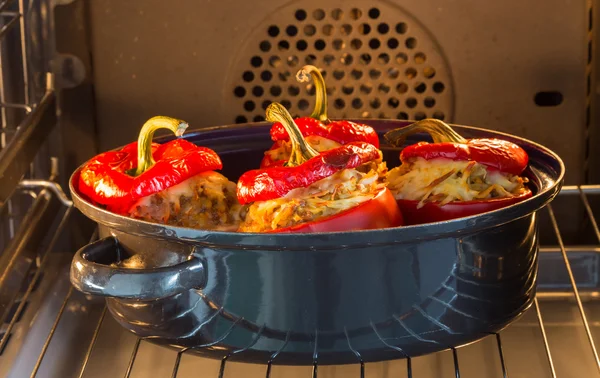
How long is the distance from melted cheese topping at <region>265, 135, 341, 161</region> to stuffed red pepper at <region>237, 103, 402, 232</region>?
109mm

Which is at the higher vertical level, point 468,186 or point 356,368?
point 468,186

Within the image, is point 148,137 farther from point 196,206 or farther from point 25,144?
Result: point 25,144

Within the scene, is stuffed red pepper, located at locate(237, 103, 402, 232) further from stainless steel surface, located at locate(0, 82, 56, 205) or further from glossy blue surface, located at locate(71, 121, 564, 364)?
stainless steel surface, located at locate(0, 82, 56, 205)

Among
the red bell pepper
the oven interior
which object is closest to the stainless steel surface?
the oven interior

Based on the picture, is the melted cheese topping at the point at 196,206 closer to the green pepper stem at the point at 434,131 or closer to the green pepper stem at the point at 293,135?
the green pepper stem at the point at 293,135

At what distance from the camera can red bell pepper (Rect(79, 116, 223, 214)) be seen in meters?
0.96

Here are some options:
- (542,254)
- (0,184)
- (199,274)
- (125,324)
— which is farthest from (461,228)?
(0,184)

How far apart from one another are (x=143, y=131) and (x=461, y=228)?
1.26 feet

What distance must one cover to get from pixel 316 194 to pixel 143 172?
21cm

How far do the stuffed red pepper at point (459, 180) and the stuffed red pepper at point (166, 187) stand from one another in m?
0.20

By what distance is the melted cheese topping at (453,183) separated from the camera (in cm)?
97

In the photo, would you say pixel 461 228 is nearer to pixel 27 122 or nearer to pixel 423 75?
pixel 423 75

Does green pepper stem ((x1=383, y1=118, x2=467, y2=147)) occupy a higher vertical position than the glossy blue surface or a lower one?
higher

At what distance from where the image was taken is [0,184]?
1.09m
